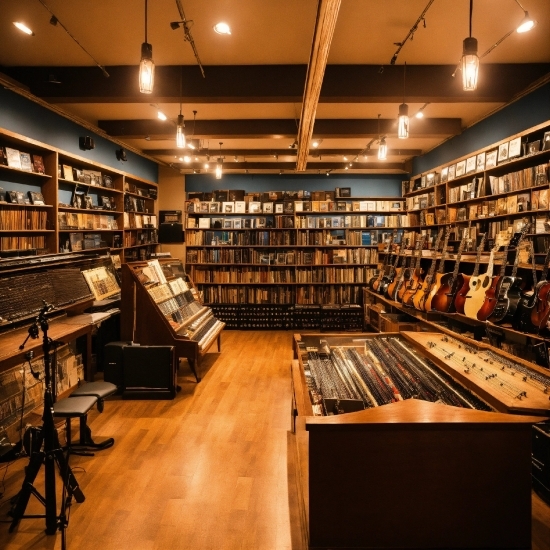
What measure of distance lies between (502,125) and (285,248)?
4.83m

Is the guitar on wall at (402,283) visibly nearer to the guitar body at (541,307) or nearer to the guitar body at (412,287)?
the guitar body at (412,287)

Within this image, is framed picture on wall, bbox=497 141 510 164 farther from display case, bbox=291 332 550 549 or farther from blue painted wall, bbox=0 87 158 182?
blue painted wall, bbox=0 87 158 182

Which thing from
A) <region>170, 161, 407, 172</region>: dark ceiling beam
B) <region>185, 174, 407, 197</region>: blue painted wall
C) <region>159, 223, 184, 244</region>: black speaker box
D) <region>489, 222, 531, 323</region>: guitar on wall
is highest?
<region>170, 161, 407, 172</region>: dark ceiling beam

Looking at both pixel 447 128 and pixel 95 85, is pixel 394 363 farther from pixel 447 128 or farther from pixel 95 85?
pixel 447 128

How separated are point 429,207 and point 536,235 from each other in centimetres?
312

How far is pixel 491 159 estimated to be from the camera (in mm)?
5465

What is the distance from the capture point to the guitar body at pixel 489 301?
428 centimetres

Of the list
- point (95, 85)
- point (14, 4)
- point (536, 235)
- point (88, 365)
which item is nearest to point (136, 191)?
point (95, 85)

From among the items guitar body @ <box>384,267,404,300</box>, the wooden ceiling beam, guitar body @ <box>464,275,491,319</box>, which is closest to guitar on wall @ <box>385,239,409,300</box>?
guitar body @ <box>384,267,404,300</box>

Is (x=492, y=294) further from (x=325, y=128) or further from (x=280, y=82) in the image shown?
(x=325, y=128)

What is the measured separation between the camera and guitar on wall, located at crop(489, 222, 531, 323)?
4102 millimetres

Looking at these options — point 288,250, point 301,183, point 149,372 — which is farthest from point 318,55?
point 301,183

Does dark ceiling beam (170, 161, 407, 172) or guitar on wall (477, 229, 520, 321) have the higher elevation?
dark ceiling beam (170, 161, 407, 172)

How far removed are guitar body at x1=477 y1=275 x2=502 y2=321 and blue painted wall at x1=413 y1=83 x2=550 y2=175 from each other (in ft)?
6.01
